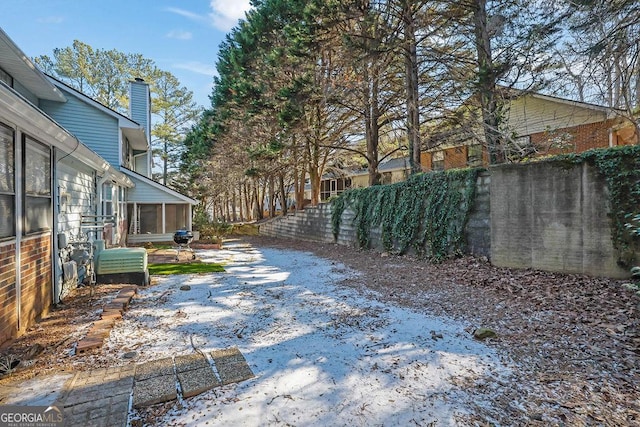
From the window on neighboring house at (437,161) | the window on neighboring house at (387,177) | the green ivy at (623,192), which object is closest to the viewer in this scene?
the green ivy at (623,192)

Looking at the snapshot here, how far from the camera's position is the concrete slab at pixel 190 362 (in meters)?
2.96

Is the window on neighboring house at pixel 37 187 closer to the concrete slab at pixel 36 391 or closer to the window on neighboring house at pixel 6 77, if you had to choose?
the concrete slab at pixel 36 391

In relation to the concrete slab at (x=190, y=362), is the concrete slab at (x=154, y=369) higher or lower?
higher

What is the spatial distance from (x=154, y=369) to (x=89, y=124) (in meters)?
11.5

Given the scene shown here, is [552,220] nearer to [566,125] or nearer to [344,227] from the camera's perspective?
[566,125]

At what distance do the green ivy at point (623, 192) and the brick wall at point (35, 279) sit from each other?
813 cm

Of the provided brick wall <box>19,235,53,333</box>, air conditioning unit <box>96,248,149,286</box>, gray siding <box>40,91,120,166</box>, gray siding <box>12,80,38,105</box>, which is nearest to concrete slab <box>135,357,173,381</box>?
brick wall <box>19,235,53,333</box>

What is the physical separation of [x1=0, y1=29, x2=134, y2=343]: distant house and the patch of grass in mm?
2300

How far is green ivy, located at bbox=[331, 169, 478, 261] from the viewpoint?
24.9ft

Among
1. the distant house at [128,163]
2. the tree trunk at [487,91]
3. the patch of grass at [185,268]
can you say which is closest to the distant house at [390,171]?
the distant house at [128,163]

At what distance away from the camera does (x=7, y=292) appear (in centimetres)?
348

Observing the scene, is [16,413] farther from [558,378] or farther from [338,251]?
[338,251]

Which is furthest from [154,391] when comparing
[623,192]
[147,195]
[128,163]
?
[128,163]

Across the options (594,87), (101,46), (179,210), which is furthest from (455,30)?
(101,46)
